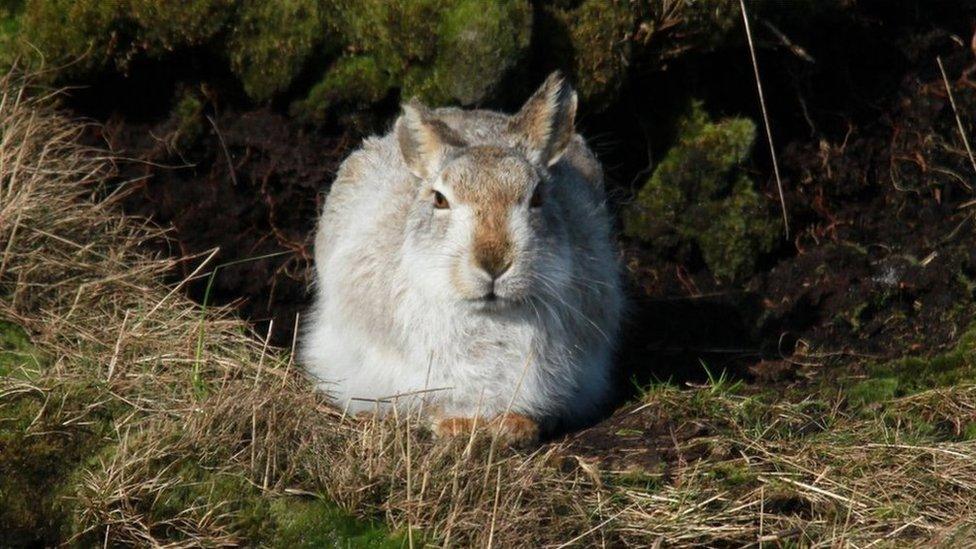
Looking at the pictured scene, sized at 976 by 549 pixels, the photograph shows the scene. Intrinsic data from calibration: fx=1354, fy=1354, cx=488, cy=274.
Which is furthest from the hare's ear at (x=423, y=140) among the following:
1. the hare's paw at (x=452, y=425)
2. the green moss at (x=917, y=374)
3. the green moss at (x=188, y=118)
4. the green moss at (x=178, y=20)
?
the green moss at (x=917, y=374)

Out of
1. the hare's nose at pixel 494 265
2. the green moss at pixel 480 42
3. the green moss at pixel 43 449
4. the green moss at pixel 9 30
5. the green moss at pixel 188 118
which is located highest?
the green moss at pixel 480 42

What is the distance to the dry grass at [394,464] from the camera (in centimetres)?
452

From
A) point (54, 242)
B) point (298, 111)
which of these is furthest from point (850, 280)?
point (54, 242)

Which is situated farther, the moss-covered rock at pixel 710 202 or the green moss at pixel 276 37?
the moss-covered rock at pixel 710 202

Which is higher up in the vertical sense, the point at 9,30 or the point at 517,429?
the point at 9,30

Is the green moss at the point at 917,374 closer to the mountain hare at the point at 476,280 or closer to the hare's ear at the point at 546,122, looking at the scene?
the mountain hare at the point at 476,280

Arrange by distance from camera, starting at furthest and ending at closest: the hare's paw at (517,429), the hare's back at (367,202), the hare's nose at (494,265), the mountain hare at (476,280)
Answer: the hare's back at (367,202)
the hare's paw at (517,429)
the mountain hare at (476,280)
the hare's nose at (494,265)

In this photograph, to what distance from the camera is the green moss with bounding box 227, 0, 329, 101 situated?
682 cm

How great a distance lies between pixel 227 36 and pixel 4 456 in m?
2.89

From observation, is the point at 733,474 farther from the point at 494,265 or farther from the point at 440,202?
the point at 440,202

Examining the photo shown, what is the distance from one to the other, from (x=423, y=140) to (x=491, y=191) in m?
0.51

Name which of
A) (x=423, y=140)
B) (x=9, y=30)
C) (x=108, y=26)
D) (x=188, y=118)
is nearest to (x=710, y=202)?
(x=423, y=140)

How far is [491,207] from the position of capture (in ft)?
16.7

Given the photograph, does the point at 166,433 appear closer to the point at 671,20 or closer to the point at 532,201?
the point at 532,201
